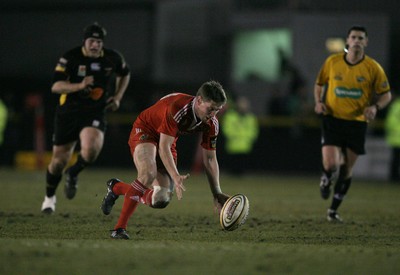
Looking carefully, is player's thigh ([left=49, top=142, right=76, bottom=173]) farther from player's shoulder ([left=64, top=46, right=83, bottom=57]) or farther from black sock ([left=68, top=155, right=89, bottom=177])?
player's shoulder ([left=64, top=46, right=83, bottom=57])

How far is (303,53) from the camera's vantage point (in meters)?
24.6

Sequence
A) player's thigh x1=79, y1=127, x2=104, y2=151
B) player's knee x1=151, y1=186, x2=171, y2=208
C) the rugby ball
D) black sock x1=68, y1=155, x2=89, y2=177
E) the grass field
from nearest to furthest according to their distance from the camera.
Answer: the grass field
the rugby ball
player's knee x1=151, y1=186, x2=171, y2=208
player's thigh x1=79, y1=127, x2=104, y2=151
black sock x1=68, y1=155, x2=89, y2=177

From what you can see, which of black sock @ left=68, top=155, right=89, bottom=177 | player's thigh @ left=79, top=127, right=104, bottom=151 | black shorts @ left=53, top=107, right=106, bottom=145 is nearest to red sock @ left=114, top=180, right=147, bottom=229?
player's thigh @ left=79, top=127, right=104, bottom=151

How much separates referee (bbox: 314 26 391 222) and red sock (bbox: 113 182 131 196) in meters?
3.05

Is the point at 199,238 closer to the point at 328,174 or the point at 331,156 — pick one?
the point at 331,156

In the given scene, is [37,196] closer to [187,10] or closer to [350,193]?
[350,193]

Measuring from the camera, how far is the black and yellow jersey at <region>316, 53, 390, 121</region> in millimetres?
10727

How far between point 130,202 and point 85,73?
339 centimetres

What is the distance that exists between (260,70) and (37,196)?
541 inches

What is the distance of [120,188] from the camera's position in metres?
8.76

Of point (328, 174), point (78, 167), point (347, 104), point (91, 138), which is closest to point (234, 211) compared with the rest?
point (328, 174)

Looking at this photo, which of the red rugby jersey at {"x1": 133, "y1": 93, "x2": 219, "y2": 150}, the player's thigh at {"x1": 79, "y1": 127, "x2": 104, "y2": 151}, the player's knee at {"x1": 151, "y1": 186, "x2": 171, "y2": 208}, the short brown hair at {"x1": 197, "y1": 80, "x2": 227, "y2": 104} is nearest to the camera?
the short brown hair at {"x1": 197, "y1": 80, "x2": 227, "y2": 104}

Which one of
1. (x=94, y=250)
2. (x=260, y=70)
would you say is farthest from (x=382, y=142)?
(x=94, y=250)

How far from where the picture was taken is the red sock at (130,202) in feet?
26.5
